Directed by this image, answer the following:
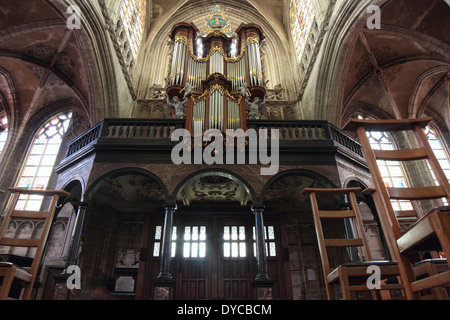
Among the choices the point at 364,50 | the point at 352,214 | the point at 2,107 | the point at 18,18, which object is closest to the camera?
the point at 352,214

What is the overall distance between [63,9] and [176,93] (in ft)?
11.4

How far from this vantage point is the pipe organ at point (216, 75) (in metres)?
7.07

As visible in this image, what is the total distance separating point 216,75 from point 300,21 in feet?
19.0

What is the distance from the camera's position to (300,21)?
455 inches

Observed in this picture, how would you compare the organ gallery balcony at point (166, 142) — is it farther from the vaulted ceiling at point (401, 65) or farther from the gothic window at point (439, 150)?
the gothic window at point (439, 150)

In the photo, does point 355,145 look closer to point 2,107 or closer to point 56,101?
point 56,101

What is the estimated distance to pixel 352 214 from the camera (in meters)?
3.56

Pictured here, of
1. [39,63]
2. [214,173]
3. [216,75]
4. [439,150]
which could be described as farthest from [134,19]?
[439,150]

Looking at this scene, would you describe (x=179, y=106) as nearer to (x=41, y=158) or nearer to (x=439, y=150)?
(x=41, y=158)

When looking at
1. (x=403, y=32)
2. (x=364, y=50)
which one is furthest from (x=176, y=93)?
(x=403, y=32)

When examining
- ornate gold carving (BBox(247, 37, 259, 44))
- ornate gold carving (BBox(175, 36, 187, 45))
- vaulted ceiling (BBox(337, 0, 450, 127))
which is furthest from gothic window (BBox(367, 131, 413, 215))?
ornate gold carving (BBox(175, 36, 187, 45))

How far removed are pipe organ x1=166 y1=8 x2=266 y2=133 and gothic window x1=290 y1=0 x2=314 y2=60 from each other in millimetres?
1678

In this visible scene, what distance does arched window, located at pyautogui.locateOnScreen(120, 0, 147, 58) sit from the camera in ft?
34.7

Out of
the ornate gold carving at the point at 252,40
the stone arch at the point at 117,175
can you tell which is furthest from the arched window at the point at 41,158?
the ornate gold carving at the point at 252,40
